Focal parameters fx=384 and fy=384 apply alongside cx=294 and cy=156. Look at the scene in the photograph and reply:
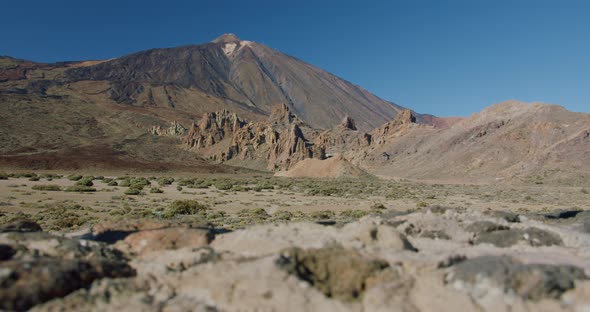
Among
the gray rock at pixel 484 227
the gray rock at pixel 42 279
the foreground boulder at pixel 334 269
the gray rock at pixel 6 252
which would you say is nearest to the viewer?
the gray rock at pixel 42 279

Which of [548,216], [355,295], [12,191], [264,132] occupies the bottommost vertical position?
[12,191]

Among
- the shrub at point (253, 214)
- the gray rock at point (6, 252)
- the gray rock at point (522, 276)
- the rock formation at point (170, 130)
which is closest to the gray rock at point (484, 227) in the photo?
the gray rock at point (522, 276)

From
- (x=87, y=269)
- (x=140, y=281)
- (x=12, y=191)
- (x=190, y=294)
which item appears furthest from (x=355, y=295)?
(x=12, y=191)

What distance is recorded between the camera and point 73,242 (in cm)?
Result: 656

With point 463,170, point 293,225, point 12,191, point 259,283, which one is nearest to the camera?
point 259,283

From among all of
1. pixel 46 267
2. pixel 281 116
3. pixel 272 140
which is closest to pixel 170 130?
pixel 281 116

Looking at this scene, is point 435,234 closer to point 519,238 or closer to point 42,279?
point 519,238

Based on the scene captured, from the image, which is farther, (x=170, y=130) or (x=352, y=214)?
(x=170, y=130)

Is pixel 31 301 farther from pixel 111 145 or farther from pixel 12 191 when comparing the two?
pixel 111 145

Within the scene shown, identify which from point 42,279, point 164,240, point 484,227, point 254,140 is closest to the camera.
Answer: point 42,279

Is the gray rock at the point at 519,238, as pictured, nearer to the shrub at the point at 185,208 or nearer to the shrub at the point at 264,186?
the shrub at the point at 185,208

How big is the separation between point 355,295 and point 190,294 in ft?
7.12

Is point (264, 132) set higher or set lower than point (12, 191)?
higher

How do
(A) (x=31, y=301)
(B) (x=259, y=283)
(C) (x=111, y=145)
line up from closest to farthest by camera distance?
(A) (x=31, y=301) < (B) (x=259, y=283) < (C) (x=111, y=145)
